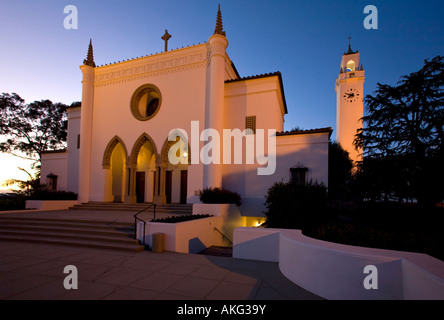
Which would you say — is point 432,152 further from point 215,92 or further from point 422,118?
point 215,92

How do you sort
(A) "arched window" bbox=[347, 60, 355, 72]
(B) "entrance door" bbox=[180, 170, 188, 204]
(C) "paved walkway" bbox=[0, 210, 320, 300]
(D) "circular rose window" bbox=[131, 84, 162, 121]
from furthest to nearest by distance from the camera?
(A) "arched window" bbox=[347, 60, 355, 72] < (B) "entrance door" bbox=[180, 170, 188, 204] < (D) "circular rose window" bbox=[131, 84, 162, 121] < (C) "paved walkway" bbox=[0, 210, 320, 300]

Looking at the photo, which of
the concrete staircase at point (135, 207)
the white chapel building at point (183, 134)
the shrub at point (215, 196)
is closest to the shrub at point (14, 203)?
the concrete staircase at point (135, 207)

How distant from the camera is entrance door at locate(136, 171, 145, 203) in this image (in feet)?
56.4

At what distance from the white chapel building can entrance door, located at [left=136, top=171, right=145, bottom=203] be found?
8cm

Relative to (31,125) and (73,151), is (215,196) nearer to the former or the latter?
(73,151)

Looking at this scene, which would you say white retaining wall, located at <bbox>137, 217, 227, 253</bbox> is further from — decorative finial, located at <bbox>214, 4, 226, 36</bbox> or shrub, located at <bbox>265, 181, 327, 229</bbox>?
decorative finial, located at <bbox>214, 4, 226, 36</bbox>

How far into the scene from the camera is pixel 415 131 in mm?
9219

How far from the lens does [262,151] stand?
13.3m

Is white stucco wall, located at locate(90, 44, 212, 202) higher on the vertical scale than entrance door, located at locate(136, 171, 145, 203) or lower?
higher

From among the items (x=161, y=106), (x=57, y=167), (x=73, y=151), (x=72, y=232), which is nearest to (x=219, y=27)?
(x=161, y=106)

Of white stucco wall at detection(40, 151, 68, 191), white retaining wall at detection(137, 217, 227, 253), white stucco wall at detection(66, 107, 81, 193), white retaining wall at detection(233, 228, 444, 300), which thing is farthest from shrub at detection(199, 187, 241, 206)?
white stucco wall at detection(40, 151, 68, 191)

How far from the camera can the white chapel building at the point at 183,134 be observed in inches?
516
